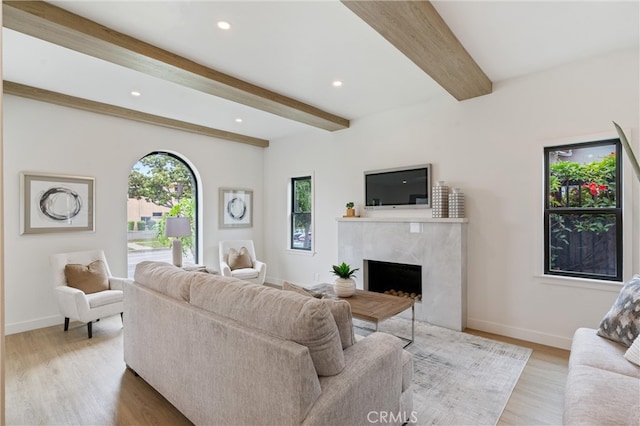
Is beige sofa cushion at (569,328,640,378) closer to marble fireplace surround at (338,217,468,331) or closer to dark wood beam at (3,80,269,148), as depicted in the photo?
marble fireplace surround at (338,217,468,331)

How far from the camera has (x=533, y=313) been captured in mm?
3402

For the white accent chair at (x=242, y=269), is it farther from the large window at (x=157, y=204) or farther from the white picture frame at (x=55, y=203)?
the white picture frame at (x=55, y=203)

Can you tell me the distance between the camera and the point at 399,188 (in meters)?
4.39

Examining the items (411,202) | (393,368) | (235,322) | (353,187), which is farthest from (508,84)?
(235,322)

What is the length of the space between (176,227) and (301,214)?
7.09 feet

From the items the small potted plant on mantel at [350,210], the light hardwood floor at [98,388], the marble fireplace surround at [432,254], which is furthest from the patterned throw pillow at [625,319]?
the small potted plant on mantel at [350,210]

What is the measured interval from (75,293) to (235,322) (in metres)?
2.65

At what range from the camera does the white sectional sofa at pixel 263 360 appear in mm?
1486

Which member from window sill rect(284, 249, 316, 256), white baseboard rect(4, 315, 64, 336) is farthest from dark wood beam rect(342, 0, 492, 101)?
white baseboard rect(4, 315, 64, 336)

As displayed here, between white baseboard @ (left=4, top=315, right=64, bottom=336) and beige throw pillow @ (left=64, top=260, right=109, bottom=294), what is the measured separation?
0.68 m

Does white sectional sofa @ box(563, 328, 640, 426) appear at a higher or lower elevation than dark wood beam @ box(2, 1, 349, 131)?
lower

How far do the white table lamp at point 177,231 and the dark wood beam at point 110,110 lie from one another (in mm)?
1477

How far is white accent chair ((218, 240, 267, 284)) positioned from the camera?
4.87m

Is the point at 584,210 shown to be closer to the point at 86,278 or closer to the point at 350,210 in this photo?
the point at 350,210
